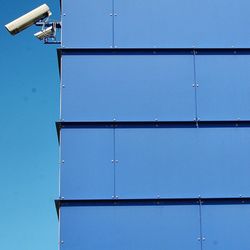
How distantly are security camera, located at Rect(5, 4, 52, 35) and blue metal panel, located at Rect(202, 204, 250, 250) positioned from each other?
16.4 ft

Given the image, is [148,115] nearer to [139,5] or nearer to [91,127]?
[91,127]

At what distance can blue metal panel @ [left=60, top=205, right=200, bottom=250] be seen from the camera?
14.8 meters

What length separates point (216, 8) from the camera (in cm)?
1627

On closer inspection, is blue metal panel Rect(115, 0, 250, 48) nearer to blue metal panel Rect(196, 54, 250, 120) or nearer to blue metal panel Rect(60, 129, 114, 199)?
blue metal panel Rect(196, 54, 250, 120)

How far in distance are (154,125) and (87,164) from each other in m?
1.41

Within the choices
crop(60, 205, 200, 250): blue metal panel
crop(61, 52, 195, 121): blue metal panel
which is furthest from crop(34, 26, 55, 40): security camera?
crop(60, 205, 200, 250): blue metal panel

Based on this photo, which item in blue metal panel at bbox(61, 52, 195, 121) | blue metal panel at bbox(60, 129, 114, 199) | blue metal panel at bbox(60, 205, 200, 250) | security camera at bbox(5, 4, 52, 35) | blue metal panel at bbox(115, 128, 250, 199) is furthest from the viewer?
security camera at bbox(5, 4, 52, 35)

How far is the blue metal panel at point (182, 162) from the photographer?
49.8 feet

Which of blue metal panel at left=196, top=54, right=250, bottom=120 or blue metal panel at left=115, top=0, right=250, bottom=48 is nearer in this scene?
blue metal panel at left=196, top=54, right=250, bottom=120

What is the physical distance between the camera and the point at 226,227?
15.0 metres

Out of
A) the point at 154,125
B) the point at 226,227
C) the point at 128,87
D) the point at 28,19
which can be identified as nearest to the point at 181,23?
the point at 128,87

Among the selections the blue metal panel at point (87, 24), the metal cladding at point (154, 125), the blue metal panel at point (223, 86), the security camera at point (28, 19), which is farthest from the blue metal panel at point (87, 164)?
the security camera at point (28, 19)

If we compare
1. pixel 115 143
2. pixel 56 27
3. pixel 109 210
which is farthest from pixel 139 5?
pixel 109 210

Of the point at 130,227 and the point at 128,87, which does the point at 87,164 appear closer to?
the point at 130,227
